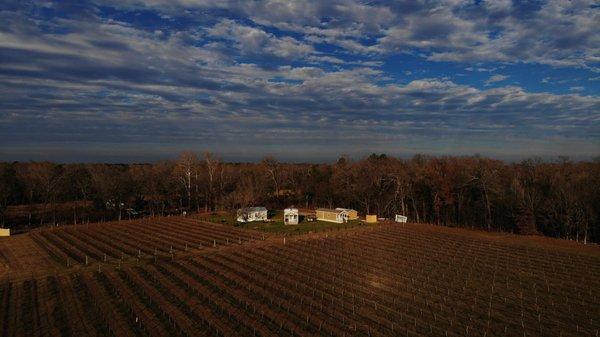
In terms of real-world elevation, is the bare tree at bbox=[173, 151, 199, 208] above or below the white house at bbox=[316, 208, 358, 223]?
above

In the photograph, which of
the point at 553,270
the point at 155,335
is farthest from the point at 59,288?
the point at 553,270

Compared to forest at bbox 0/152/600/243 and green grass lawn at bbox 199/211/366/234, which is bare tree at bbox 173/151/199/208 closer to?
forest at bbox 0/152/600/243

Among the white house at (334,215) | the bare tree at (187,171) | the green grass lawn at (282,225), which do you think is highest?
the bare tree at (187,171)

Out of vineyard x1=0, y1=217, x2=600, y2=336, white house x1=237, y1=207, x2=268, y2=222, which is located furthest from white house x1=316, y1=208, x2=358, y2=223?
vineyard x1=0, y1=217, x2=600, y2=336

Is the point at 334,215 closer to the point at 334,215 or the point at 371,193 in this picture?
the point at 334,215

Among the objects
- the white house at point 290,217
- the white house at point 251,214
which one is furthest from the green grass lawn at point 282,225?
the white house at point 251,214

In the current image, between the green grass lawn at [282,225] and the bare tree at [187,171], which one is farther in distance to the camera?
the bare tree at [187,171]

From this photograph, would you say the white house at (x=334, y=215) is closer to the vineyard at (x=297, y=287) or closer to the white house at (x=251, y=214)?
the white house at (x=251, y=214)
